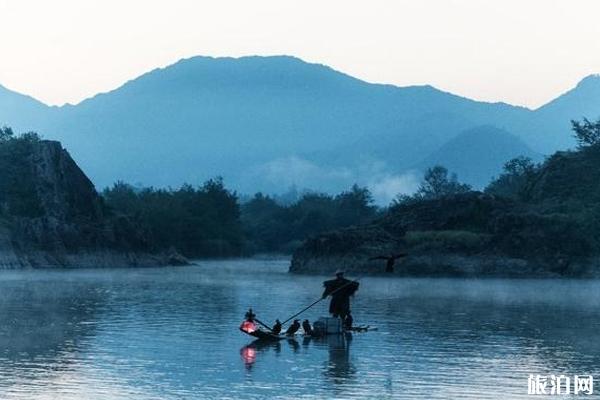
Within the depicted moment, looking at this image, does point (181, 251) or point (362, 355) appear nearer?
point (362, 355)

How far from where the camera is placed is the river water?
31.0 m

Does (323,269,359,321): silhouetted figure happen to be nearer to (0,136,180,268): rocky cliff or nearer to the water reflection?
the water reflection

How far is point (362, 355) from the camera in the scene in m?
38.2

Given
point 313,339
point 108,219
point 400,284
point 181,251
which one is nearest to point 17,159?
point 108,219

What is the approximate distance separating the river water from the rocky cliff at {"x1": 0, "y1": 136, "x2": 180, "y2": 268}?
182 ft

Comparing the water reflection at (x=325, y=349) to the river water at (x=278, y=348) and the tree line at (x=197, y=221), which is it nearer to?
the river water at (x=278, y=348)

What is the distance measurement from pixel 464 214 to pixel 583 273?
15.5 m

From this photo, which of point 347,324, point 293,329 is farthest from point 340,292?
point 293,329

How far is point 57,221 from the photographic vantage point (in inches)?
5143

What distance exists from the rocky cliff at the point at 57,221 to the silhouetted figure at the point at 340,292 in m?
80.3

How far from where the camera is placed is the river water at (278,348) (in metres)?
31.0

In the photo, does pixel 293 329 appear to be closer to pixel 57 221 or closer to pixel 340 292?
pixel 340 292

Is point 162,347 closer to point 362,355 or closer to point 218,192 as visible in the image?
point 362,355

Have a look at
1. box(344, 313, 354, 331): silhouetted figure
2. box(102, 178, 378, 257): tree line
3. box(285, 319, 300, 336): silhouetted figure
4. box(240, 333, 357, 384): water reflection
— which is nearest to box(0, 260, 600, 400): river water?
box(240, 333, 357, 384): water reflection
